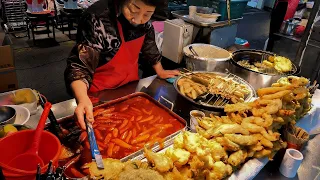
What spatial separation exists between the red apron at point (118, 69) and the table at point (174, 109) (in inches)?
3.0

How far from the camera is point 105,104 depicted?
81.1 inches

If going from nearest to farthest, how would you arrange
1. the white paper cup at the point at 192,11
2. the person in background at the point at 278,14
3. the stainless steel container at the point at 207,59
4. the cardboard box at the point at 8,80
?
1. the stainless steel container at the point at 207,59
2. the white paper cup at the point at 192,11
3. the cardboard box at the point at 8,80
4. the person in background at the point at 278,14

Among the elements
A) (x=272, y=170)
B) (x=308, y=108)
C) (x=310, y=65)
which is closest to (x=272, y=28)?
(x=310, y=65)

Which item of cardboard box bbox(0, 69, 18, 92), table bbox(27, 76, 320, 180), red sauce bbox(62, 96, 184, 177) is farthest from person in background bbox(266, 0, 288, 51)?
cardboard box bbox(0, 69, 18, 92)

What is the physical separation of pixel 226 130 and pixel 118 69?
55.9 inches

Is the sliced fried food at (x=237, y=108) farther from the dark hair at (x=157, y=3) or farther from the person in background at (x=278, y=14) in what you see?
the person in background at (x=278, y=14)

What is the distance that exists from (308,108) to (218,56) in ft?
4.22

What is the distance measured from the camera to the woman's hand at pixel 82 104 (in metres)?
1.68

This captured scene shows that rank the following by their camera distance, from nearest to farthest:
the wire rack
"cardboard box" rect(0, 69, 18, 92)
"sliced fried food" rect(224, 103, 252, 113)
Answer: "sliced fried food" rect(224, 103, 252, 113) < "cardboard box" rect(0, 69, 18, 92) < the wire rack

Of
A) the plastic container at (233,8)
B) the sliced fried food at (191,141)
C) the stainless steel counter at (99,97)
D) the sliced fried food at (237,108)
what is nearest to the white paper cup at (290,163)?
the sliced fried food at (237,108)

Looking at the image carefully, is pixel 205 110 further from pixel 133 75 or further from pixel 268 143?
pixel 133 75

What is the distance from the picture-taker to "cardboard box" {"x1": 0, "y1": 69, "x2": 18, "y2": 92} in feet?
14.0

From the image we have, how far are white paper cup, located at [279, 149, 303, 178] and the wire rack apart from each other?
8919 millimetres

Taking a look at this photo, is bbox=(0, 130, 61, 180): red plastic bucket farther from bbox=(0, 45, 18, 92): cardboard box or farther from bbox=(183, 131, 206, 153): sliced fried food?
bbox=(0, 45, 18, 92): cardboard box
